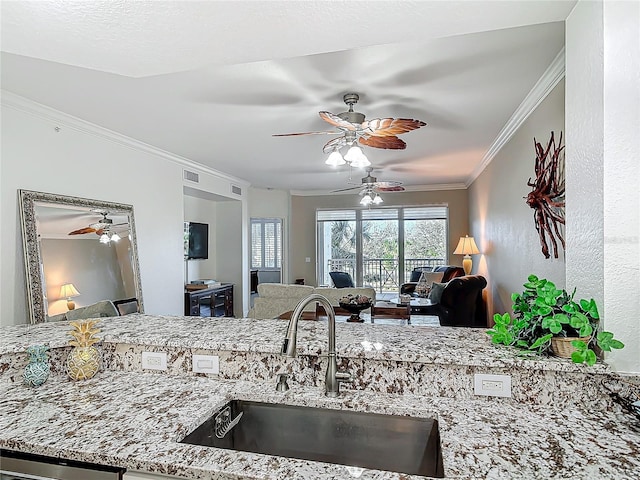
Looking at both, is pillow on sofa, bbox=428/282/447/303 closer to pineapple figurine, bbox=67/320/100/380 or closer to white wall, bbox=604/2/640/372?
white wall, bbox=604/2/640/372

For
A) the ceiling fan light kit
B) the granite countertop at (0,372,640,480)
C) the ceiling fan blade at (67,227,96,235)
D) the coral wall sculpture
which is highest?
the ceiling fan light kit

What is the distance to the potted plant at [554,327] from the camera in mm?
1213

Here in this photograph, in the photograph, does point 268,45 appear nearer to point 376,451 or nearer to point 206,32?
point 206,32

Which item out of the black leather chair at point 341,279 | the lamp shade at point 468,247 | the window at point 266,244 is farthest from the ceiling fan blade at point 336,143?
the window at point 266,244

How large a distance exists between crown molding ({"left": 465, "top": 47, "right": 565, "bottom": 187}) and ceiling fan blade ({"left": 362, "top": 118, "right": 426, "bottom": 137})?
901mm

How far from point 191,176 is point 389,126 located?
3.63 metres

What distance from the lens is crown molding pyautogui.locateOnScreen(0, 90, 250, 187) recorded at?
305 centimetres

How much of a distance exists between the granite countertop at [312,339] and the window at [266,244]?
6.28 meters

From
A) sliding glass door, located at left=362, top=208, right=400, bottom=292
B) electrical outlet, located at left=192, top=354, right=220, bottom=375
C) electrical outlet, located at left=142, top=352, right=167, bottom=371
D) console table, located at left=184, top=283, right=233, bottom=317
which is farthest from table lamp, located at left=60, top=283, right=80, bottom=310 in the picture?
sliding glass door, located at left=362, top=208, right=400, bottom=292

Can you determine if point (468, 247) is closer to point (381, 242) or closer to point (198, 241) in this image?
point (381, 242)

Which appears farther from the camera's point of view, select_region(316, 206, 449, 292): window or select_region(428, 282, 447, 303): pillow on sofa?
select_region(316, 206, 449, 292): window

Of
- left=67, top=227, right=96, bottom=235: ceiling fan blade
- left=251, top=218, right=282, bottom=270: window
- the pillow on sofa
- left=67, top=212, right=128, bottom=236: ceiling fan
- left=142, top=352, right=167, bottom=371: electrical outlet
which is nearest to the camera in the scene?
left=142, top=352, right=167, bottom=371: electrical outlet

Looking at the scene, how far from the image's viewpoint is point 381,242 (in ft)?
26.5

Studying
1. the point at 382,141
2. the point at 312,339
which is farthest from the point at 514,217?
the point at 312,339
